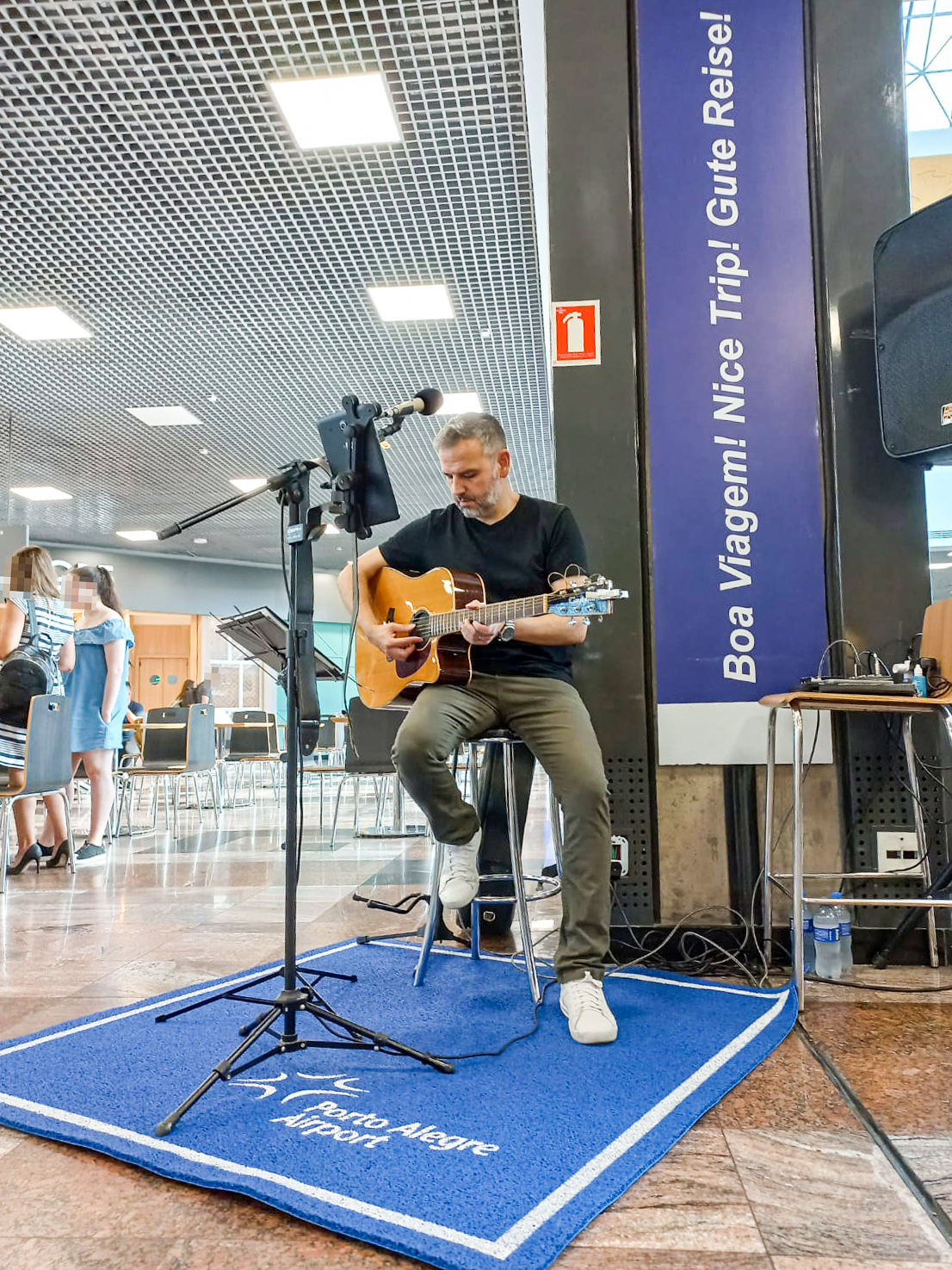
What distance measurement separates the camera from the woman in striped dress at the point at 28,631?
4.16 metres

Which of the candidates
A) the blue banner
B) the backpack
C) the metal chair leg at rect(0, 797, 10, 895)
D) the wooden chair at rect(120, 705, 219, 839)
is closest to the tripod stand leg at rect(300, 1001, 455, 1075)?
the blue banner

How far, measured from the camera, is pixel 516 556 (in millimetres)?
2404

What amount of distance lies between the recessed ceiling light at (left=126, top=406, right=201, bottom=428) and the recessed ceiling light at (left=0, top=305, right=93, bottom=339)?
149cm

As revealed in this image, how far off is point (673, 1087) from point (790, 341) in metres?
2.04

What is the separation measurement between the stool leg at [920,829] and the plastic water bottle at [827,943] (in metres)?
0.27

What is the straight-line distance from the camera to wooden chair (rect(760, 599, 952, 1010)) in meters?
2.14

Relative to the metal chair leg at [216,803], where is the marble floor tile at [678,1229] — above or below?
below

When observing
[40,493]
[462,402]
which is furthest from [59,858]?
[40,493]

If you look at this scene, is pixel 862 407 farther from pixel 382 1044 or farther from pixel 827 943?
pixel 382 1044

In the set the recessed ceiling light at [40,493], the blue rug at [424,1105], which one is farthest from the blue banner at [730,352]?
the recessed ceiling light at [40,493]

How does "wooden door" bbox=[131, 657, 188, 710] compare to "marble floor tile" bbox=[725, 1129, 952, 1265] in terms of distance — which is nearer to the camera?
"marble floor tile" bbox=[725, 1129, 952, 1265]

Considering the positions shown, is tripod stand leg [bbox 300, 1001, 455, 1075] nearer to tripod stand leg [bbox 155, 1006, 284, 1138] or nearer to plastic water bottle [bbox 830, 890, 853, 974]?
tripod stand leg [bbox 155, 1006, 284, 1138]

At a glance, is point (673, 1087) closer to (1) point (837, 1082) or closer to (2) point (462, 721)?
(1) point (837, 1082)

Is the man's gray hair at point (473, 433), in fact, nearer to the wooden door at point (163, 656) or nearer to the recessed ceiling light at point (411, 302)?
the recessed ceiling light at point (411, 302)
